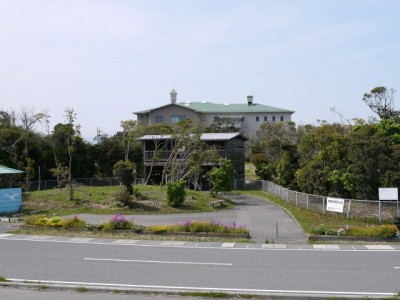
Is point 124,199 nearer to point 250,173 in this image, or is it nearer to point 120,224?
point 120,224

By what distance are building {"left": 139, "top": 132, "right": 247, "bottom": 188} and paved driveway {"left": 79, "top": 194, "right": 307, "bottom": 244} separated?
45.5ft

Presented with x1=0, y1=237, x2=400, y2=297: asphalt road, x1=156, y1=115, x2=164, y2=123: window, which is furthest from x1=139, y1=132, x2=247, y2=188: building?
x1=156, y1=115, x2=164, y2=123: window

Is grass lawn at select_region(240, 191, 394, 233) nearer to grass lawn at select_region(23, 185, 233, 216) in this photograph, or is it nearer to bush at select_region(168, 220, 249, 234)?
bush at select_region(168, 220, 249, 234)

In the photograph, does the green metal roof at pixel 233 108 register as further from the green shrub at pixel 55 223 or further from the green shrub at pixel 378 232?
the green shrub at pixel 378 232

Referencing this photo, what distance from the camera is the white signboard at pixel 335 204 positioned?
27153 mm

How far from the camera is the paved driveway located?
21.1 meters

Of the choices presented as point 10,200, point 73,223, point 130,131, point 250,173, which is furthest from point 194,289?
point 250,173

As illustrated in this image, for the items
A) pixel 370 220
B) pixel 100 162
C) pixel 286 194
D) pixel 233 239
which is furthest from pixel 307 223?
pixel 100 162

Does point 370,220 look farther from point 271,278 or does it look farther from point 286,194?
point 271,278

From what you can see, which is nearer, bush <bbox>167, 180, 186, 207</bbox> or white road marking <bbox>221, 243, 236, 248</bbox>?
white road marking <bbox>221, 243, 236, 248</bbox>

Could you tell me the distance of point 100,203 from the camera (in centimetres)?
3133

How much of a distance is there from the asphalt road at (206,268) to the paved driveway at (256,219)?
11.9 feet

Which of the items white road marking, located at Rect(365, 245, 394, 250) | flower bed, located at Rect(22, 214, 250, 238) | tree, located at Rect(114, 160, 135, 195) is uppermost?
tree, located at Rect(114, 160, 135, 195)

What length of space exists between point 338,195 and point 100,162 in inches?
1144
